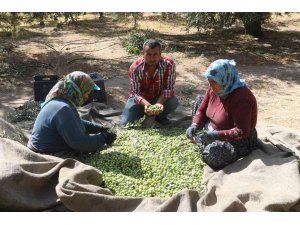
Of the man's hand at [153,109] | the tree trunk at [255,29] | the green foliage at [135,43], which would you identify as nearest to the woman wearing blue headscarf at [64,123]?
the man's hand at [153,109]

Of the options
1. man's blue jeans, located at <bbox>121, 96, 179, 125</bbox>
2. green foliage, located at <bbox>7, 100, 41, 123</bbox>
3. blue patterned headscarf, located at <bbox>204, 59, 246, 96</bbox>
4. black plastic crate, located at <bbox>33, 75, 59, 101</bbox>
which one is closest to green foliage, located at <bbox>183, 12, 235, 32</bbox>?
black plastic crate, located at <bbox>33, 75, 59, 101</bbox>

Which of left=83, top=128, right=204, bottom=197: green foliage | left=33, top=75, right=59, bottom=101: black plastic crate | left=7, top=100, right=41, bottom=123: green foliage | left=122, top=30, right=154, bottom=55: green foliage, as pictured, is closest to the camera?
left=83, top=128, right=204, bottom=197: green foliage

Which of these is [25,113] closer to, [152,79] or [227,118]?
[152,79]

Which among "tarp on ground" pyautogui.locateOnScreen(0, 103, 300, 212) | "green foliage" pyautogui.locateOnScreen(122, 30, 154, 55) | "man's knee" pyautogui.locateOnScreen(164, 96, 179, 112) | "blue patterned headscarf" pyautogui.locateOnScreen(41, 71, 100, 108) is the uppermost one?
"blue patterned headscarf" pyautogui.locateOnScreen(41, 71, 100, 108)

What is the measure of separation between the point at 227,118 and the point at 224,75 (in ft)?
1.47

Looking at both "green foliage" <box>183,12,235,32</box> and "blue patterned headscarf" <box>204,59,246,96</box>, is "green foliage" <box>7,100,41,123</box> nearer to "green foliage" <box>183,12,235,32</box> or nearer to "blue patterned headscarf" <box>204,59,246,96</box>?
"blue patterned headscarf" <box>204,59,246,96</box>

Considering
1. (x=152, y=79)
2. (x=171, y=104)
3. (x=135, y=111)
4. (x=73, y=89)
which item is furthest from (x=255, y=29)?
(x=73, y=89)

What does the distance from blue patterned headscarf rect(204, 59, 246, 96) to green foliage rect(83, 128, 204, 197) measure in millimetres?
815

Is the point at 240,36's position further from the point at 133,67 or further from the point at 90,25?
the point at 133,67

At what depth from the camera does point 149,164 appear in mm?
4074

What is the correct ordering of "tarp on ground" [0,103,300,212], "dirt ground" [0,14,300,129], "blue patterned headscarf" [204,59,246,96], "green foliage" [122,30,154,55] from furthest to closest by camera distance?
"green foliage" [122,30,154,55], "dirt ground" [0,14,300,129], "blue patterned headscarf" [204,59,246,96], "tarp on ground" [0,103,300,212]

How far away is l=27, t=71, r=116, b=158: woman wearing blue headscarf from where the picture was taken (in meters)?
3.74

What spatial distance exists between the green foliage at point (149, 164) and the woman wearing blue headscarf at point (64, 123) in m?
0.26

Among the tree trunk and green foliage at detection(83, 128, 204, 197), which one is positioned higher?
the tree trunk
